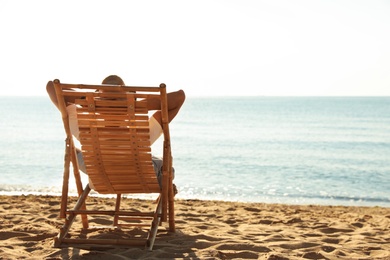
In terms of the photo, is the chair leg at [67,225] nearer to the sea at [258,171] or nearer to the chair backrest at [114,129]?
the chair backrest at [114,129]

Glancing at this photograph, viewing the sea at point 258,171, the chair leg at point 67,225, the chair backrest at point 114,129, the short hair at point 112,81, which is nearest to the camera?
the chair backrest at point 114,129

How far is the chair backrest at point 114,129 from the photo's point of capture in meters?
4.04

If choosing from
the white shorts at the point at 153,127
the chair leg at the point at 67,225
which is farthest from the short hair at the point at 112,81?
the chair leg at the point at 67,225

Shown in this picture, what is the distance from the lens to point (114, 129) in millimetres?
4168

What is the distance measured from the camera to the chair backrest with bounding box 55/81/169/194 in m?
4.04

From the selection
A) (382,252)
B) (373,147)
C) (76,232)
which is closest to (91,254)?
(76,232)

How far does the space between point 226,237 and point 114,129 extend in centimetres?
134

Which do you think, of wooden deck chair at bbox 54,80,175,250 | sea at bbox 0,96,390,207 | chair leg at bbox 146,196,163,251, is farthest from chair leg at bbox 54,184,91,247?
sea at bbox 0,96,390,207

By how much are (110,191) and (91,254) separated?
2.14 feet

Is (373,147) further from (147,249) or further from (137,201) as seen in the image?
(147,249)

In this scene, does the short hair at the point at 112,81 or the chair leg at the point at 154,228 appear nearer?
the chair leg at the point at 154,228

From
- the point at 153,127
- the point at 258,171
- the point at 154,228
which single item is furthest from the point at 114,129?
the point at 258,171

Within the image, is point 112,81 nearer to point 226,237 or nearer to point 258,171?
point 226,237

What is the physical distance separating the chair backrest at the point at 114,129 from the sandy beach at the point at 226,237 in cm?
58
